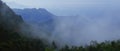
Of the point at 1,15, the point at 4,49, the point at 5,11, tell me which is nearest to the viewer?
the point at 4,49

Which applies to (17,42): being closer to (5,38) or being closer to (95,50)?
(5,38)

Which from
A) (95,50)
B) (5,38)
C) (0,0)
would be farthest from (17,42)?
(0,0)

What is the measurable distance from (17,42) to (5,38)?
5189 mm

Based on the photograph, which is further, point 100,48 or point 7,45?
point 100,48

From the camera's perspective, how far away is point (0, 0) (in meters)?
148

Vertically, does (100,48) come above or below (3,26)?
below

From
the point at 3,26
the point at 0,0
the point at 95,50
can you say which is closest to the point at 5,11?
the point at 0,0

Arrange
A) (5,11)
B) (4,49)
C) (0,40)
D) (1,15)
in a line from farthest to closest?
1. (5,11)
2. (1,15)
3. (0,40)
4. (4,49)

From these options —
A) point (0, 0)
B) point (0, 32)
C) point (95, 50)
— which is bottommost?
point (95, 50)

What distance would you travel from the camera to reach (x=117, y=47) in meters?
118

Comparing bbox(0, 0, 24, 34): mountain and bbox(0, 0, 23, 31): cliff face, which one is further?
bbox(0, 0, 24, 34): mountain

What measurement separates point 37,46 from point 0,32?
1490 cm

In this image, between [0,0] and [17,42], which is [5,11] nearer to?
[0,0]

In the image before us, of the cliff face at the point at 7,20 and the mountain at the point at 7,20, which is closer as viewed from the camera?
the cliff face at the point at 7,20
